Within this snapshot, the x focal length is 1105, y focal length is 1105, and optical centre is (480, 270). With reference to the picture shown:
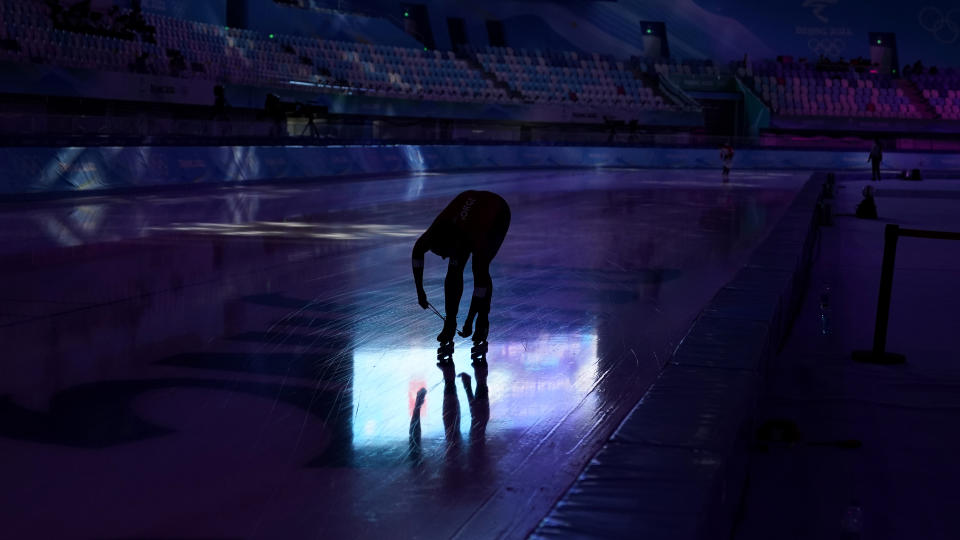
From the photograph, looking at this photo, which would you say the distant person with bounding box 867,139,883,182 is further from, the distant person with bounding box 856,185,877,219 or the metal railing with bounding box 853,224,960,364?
the metal railing with bounding box 853,224,960,364

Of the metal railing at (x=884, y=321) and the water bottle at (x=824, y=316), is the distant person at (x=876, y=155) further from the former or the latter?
the metal railing at (x=884, y=321)

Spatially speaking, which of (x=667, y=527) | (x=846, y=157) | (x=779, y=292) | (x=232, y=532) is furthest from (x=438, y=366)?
(x=846, y=157)

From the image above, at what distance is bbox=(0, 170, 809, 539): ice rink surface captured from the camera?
383 cm

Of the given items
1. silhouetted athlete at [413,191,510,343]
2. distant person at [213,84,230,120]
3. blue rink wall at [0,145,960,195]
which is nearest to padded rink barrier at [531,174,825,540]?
silhouetted athlete at [413,191,510,343]

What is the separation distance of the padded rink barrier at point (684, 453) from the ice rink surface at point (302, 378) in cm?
54

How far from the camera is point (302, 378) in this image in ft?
19.2

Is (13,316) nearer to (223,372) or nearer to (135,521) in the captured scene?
(223,372)

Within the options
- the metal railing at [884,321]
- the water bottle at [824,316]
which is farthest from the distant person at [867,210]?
the metal railing at [884,321]

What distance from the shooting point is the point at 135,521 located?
3.61m

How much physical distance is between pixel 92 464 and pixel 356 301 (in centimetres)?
436

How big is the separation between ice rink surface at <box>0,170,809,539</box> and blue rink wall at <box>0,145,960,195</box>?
212 inches

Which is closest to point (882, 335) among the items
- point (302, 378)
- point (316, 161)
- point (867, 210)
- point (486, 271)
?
point (486, 271)

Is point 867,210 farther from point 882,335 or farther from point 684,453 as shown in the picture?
point 684,453

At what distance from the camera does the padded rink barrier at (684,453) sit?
2631mm
